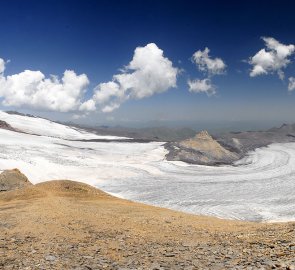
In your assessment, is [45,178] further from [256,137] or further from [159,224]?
[256,137]

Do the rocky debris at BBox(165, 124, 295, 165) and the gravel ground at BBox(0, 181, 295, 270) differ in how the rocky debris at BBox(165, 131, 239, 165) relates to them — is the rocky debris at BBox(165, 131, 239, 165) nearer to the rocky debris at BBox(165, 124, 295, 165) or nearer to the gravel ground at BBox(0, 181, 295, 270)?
the rocky debris at BBox(165, 124, 295, 165)

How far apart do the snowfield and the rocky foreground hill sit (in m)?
22.2

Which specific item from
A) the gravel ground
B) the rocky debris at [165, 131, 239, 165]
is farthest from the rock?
the rocky debris at [165, 131, 239, 165]

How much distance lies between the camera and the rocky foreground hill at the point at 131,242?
10453 millimetres

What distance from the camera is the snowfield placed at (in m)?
40.9

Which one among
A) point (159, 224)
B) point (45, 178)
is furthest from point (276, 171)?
point (159, 224)

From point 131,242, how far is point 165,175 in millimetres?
45032

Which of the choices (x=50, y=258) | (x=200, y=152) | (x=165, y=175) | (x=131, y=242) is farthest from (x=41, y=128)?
(x=50, y=258)

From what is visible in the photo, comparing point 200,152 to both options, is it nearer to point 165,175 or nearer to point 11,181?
point 165,175

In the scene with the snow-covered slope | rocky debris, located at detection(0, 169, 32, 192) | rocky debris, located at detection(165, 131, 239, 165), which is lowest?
rocky debris, located at detection(0, 169, 32, 192)

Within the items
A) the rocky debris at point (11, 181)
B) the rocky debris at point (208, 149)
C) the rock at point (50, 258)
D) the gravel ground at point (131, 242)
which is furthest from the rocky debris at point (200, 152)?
the rock at point (50, 258)

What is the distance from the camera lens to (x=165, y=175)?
58.1 m

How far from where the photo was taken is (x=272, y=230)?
13.2 metres

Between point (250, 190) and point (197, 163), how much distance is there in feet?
69.5
